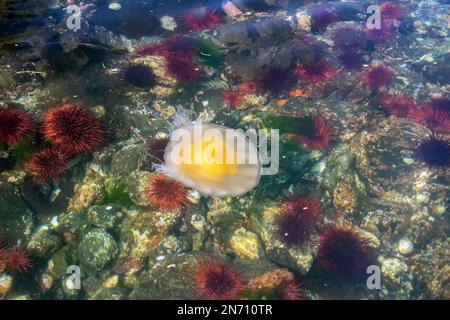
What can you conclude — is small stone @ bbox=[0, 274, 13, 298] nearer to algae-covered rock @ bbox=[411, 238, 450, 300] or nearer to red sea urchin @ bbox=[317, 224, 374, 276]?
red sea urchin @ bbox=[317, 224, 374, 276]

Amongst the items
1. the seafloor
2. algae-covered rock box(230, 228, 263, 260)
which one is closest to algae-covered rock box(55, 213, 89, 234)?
the seafloor

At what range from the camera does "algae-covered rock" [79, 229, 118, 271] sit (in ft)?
17.6

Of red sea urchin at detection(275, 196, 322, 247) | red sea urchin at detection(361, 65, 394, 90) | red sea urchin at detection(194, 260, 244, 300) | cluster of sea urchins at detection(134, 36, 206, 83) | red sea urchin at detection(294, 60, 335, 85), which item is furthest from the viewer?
red sea urchin at detection(361, 65, 394, 90)

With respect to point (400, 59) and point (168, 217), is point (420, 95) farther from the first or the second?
point (168, 217)

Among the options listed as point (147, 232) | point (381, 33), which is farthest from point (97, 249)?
point (381, 33)

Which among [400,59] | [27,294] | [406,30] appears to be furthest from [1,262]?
[406,30]

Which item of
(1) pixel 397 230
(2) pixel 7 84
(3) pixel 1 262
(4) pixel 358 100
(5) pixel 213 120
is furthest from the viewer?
(4) pixel 358 100

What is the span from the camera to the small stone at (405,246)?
5.53 meters

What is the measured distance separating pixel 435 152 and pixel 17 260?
6.61 m

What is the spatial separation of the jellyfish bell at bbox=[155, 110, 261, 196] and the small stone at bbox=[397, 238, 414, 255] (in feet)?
8.42

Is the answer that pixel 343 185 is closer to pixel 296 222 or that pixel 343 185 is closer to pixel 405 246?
pixel 296 222

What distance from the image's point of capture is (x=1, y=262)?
192 inches

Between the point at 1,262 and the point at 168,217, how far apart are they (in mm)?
2296

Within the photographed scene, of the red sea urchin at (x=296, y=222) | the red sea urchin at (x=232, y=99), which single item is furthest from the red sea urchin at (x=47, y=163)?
the red sea urchin at (x=296, y=222)
